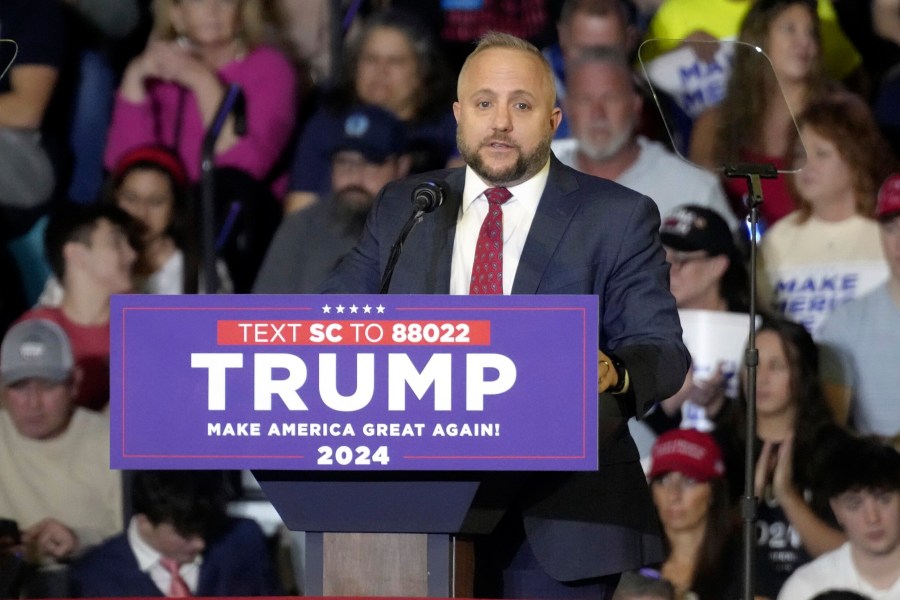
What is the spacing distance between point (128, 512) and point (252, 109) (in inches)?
54.3

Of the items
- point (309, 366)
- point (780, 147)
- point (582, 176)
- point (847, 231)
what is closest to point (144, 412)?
point (309, 366)

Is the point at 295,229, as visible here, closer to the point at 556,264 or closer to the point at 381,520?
the point at 556,264

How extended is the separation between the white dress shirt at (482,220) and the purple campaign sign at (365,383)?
45 cm

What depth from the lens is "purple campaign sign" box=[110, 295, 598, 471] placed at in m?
2.08

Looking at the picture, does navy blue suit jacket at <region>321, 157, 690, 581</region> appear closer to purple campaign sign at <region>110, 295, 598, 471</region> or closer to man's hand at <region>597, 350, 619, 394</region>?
man's hand at <region>597, 350, 619, 394</region>

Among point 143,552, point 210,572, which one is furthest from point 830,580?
point 143,552

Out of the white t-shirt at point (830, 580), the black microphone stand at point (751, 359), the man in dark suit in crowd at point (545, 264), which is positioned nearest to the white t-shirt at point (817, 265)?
the white t-shirt at point (830, 580)

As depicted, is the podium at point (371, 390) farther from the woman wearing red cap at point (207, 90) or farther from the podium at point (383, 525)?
the woman wearing red cap at point (207, 90)

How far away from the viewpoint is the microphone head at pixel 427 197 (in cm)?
241

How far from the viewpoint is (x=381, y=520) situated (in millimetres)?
2186

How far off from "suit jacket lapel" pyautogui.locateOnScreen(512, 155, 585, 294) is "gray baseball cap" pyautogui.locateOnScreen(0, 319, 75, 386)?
2.59 metres

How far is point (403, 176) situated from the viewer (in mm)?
4250

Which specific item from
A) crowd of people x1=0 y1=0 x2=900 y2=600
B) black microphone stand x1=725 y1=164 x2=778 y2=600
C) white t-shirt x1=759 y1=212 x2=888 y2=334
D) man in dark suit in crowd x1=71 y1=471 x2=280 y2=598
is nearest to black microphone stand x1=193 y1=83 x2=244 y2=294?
crowd of people x1=0 y1=0 x2=900 y2=600

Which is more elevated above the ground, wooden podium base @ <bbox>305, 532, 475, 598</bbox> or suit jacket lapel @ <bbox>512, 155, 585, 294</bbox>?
suit jacket lapel @ <bbox>512, 155, 585, 294</bbox>
